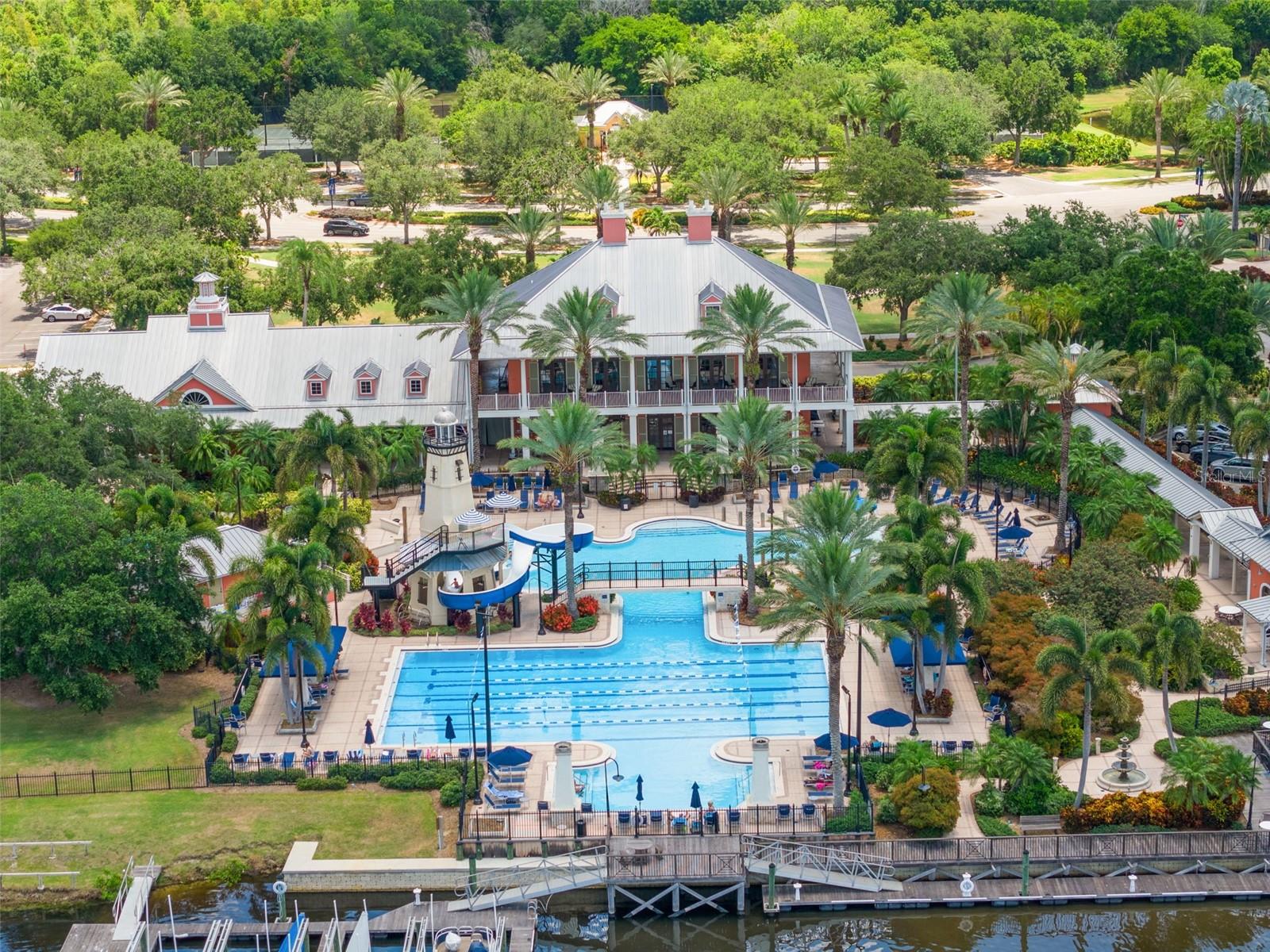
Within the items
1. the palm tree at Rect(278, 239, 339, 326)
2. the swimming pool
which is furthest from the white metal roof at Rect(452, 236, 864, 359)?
the swimming pool

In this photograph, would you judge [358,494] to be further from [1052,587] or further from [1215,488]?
[1215,488]

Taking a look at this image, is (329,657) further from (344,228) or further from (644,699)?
(344,228)

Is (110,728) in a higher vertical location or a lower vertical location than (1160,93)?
lower

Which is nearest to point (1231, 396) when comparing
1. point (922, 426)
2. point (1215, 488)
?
point (1215, 488)

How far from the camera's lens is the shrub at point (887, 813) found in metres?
63.0

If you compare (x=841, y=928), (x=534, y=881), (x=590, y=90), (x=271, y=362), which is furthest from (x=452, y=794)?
(x=590, y=90)

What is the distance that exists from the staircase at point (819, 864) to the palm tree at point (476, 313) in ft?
117

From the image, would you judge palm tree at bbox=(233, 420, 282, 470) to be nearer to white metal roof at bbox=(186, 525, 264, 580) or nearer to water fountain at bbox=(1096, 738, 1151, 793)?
white metal roof at bbox=(186, 525, 264, 580)

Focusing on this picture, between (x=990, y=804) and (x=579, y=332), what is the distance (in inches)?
1328

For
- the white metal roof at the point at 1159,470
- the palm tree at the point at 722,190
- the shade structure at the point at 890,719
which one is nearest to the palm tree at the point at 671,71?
the palm tree at the point at 722,190

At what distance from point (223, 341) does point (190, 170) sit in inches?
1543

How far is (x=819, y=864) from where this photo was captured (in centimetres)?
6109

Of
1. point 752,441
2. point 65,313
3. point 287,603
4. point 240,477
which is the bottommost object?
point 287,603

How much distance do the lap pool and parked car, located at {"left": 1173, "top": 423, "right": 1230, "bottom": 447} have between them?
91.3 feet
